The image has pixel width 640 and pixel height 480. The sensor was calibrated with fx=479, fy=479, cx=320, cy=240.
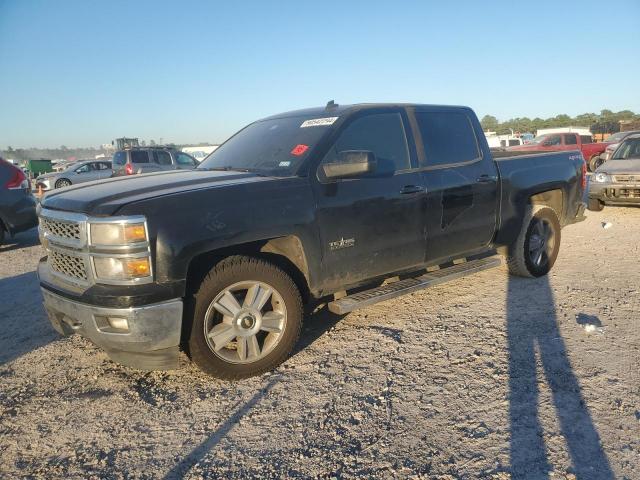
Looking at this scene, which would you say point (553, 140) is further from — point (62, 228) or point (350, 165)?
point (62, 228)

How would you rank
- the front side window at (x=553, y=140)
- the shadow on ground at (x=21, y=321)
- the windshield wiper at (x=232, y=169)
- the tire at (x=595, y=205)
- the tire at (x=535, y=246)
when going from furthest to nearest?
the front side window at (x=553, y=140) < the tire at (x=595, y=205) < the tire at (x=535, y=246) < the shadow on ground at (x=21, y=321) < the windshield wiper at (x=232, y=169)

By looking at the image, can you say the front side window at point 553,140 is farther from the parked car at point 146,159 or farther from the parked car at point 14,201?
the parked car at point 14,201

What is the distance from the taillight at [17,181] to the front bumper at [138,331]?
6.11 m

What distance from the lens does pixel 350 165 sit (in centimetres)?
351

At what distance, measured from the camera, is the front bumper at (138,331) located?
2.90 meters

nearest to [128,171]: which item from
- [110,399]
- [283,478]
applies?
[110,399]

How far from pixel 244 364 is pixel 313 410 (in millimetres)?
651

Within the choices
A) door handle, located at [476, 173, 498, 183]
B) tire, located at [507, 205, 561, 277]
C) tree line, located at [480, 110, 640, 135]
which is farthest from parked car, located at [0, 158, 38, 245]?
tree line, located at [480, 110, 640, 135]

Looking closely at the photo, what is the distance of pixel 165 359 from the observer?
308 centimetres

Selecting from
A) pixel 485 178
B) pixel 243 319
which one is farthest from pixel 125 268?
pixel 485 178

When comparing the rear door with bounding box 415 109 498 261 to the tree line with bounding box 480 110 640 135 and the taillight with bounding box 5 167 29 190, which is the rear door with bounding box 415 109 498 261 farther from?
the tree line with bounding box 480 110 640 135

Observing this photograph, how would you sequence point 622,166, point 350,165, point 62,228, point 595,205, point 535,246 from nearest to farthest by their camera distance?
point 62,228 < point 350,165 < point 535,246 < point 622,166 < point 595,205

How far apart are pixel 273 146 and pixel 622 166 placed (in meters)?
8.62

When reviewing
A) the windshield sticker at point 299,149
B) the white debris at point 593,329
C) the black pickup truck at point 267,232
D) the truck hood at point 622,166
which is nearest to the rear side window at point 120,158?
the black pickup truck at point 267,232
